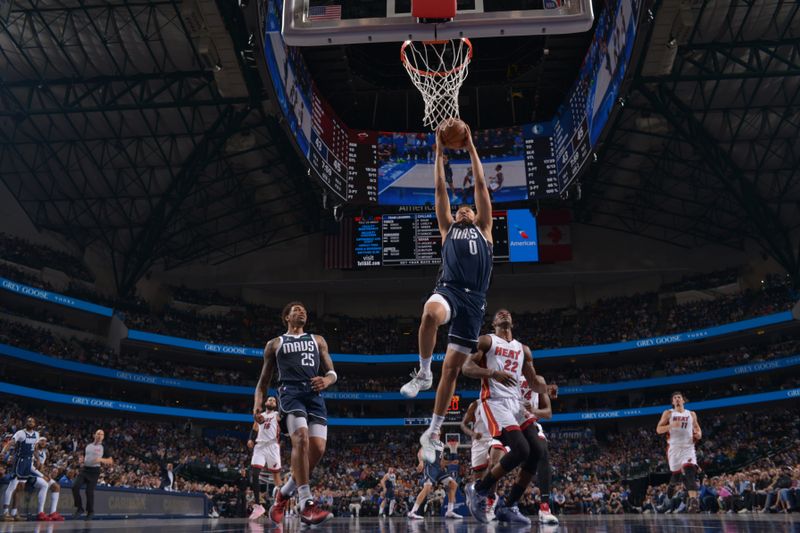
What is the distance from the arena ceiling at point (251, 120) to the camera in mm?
21734

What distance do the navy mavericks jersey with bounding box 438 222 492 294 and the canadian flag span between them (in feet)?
93.4

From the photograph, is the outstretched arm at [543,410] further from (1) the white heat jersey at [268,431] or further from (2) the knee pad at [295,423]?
(1) the white heat jersey at [268,431]

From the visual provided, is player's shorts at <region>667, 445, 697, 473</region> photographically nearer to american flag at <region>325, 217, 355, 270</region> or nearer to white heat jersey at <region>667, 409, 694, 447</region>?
white heat jersey at <region>667, 409, 694, 447</region>

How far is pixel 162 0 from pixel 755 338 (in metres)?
30.9

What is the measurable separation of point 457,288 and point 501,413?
2317 mm

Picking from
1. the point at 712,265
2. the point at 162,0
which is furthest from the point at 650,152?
the point at 162,0

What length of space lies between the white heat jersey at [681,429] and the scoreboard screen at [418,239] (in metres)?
15.8

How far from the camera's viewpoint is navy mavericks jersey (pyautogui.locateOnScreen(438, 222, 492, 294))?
20.3 feet

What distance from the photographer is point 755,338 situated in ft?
115

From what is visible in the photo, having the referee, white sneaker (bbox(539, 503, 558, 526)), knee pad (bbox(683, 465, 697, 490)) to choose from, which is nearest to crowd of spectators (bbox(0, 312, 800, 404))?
the referee

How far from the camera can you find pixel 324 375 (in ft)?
25.1

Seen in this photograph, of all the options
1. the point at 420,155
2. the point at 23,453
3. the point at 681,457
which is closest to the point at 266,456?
the point at 23,453

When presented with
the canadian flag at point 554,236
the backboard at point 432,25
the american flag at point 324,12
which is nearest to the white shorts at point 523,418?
the backboard at point 432,25

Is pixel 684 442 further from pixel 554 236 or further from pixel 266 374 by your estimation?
pixel 554 236
